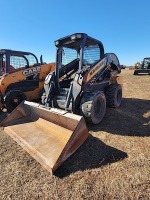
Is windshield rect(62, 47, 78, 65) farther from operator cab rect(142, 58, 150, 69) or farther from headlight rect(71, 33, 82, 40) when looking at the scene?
operator cab rect(142, 58, 150, 69)

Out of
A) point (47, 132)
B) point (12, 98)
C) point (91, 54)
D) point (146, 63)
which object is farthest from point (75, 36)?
point (146, 63)

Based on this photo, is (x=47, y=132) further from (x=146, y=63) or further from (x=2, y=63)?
(x=146, y=63)

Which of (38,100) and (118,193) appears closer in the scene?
(118,193)

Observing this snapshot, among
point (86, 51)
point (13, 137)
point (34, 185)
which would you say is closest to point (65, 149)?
point (34, 185)

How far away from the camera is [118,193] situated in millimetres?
2314

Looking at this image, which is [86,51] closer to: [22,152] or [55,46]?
[55,46]

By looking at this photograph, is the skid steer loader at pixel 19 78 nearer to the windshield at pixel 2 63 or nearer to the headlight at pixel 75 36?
the windshield at pixel 2 63

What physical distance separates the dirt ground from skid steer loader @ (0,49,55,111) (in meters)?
2.45

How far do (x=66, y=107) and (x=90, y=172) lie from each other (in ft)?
6.54

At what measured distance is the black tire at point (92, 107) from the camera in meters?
4.27

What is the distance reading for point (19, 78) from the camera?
664cm

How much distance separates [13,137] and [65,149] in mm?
1502

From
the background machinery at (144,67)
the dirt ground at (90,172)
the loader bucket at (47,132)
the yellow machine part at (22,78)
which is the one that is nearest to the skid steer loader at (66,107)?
the loader bucket at (47,132)

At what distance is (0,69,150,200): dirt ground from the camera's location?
7.72ft
